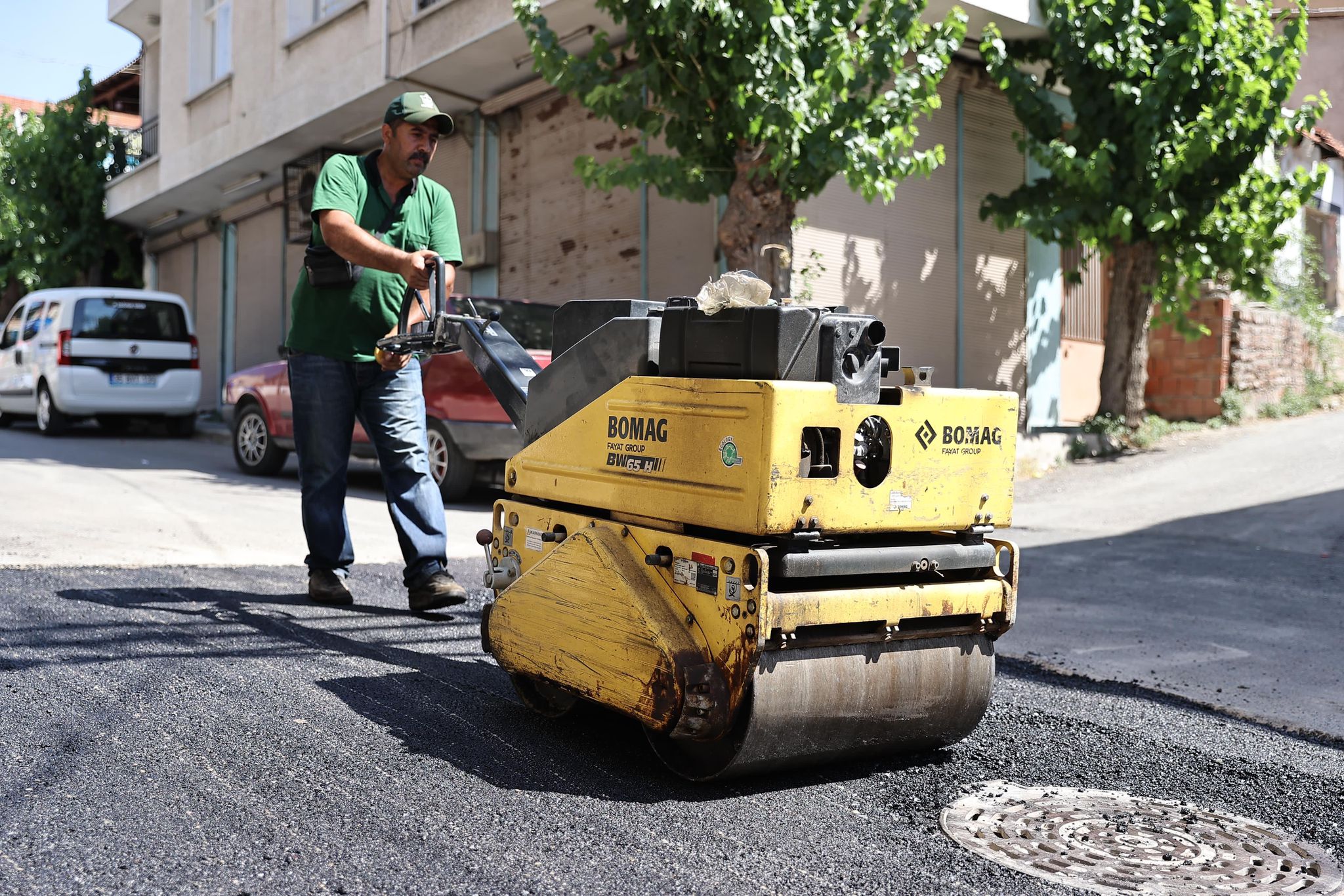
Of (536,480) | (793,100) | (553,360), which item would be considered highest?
(793,100)

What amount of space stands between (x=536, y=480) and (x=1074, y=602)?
3563 millimetres

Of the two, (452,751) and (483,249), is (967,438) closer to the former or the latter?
(452,751)

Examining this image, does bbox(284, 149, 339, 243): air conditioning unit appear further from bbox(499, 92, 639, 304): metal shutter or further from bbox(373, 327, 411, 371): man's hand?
bbox(373, 327, 411, 371): man's hand

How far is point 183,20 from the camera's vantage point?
69.2ft

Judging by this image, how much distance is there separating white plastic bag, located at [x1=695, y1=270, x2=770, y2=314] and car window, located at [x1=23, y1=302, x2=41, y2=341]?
15.4 m

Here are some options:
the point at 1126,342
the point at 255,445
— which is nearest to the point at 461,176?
the point at 255,445

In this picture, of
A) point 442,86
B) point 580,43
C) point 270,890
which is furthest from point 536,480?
point 442,86

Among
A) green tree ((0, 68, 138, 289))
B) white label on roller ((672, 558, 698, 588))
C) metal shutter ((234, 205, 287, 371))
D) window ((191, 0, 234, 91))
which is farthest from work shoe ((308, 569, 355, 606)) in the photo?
green tree ((0, 68, 138, 289))

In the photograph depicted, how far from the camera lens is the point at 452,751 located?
11.0 feet

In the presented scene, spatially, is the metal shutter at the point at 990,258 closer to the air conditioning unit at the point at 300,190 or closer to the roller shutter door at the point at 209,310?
the air conditioning unit at the point at 300,190

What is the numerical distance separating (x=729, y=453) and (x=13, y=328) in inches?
669

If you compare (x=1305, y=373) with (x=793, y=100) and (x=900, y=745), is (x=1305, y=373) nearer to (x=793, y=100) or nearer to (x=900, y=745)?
(x=793, y=100)

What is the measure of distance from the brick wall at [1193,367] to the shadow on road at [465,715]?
11.7m

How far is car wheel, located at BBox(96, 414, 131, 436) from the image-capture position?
17.4 meters
